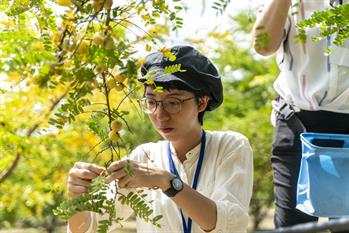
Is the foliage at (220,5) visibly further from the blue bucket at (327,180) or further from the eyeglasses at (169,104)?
the blue bucket at (327,180)

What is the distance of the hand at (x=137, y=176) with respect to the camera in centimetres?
152

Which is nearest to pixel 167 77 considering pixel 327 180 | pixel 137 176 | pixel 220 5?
pixel 137 176

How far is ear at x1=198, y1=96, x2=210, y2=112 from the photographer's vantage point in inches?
93.2

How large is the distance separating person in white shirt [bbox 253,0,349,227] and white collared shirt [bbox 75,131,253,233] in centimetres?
17

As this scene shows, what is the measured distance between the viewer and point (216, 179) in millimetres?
2340

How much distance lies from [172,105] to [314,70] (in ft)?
1.68

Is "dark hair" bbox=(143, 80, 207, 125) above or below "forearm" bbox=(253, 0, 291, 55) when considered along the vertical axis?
below

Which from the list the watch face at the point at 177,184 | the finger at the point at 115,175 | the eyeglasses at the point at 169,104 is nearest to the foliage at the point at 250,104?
the eyeglasses at the point at 169,104

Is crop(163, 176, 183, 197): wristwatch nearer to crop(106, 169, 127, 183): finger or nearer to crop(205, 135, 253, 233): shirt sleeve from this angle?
crop(205, 135, 253, 233): shirt sleeve

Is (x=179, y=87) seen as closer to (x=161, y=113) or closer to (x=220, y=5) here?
(x=161, y=113)

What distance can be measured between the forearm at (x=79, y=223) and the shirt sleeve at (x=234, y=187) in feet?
1.28

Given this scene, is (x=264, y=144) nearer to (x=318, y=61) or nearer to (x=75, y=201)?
(x=318, y=61)

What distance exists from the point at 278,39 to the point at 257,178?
173 inches

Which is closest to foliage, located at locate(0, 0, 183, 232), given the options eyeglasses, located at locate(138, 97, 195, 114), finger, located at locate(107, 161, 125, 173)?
finger, located at locate(107, 161, 125, 173)
